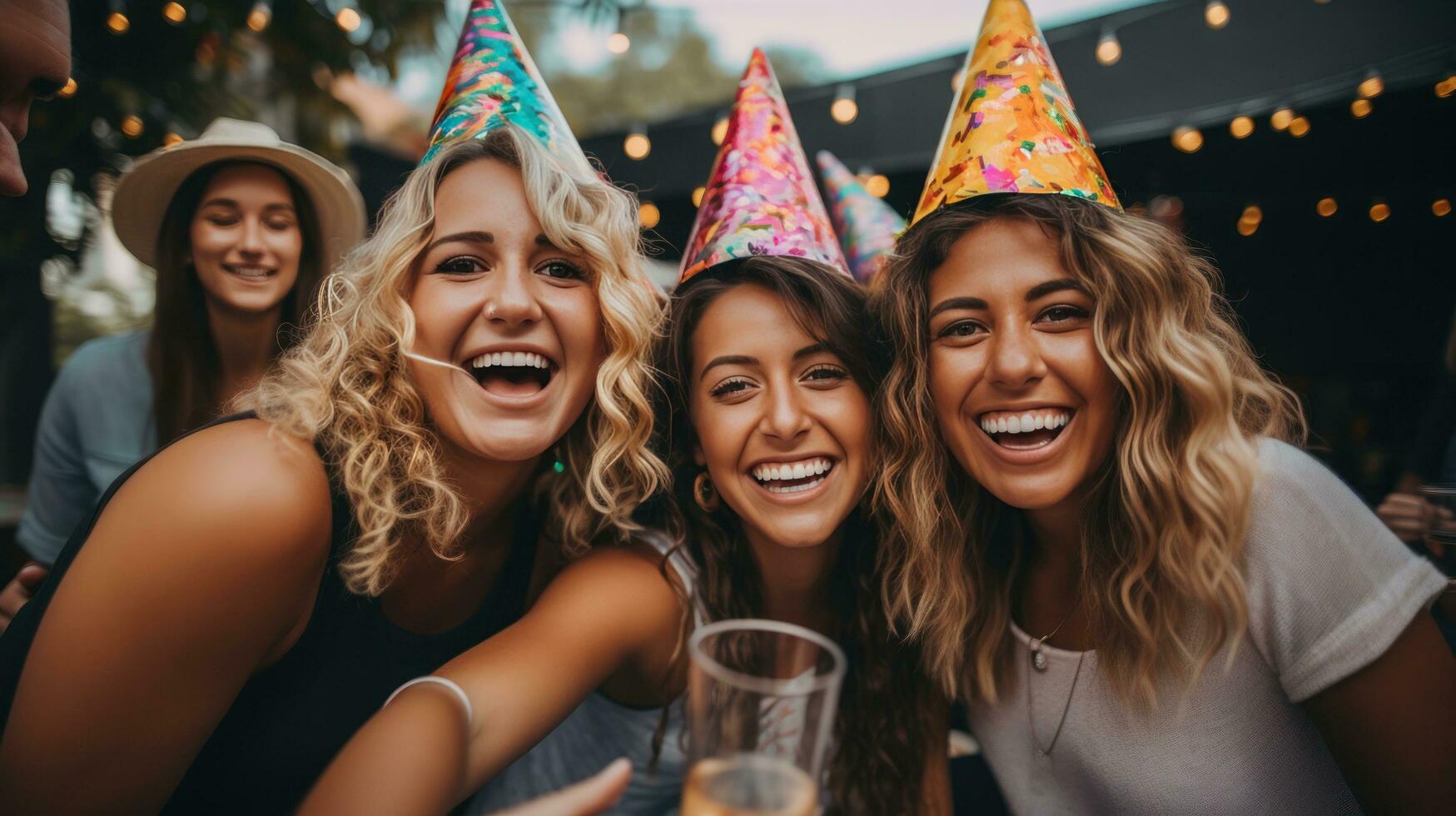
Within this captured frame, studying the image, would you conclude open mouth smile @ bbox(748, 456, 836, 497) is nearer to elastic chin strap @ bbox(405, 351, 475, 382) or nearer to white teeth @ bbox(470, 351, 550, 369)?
white teeth @ bbox(470, 351, 550, 369)

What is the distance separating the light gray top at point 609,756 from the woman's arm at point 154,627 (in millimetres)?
814

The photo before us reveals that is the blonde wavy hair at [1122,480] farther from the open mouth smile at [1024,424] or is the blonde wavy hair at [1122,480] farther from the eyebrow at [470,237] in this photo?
the eyebrow at [470,237]

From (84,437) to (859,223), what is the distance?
2993 mm

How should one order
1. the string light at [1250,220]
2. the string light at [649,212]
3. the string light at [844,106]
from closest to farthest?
1. the string light at [1250,220]
2. the string light at [844,106]
3. the string light at [649,212]

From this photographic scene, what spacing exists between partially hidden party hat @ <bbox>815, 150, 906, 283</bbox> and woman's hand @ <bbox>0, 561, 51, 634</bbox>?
270 cm

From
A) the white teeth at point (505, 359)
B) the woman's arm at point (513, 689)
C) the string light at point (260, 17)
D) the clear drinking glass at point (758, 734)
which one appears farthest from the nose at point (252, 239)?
the clear drinking glass at point (758, 734)

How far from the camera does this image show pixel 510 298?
1.68m

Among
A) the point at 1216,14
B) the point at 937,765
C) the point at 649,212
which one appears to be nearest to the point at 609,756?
the point at 937,765

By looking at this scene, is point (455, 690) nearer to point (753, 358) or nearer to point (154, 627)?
point (154, 627)

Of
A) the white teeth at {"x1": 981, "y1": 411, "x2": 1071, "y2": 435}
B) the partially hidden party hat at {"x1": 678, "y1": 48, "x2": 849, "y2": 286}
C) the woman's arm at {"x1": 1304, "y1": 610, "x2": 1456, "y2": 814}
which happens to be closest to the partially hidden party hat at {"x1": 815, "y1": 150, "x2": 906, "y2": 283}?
the partially hidden party hat at {"x1": 678, "y1": 48, "x2": 849, "y2": 286}

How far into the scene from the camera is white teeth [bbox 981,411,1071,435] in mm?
1621

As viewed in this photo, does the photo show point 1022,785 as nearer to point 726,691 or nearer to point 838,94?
point 726,691

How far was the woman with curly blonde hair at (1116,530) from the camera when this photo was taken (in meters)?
1.42

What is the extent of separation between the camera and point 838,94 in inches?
181
